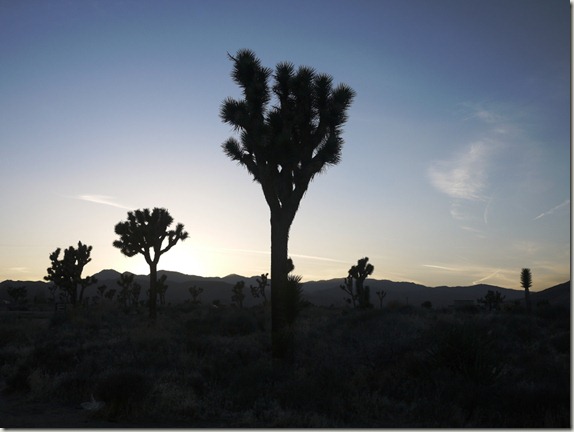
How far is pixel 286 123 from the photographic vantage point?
1240 cm

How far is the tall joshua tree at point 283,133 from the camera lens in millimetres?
12242

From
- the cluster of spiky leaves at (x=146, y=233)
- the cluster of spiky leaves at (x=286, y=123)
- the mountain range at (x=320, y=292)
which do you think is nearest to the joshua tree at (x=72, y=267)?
the cluster of spiky leaves at (x=146, y=233)

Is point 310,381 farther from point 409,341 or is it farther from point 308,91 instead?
point 308,91

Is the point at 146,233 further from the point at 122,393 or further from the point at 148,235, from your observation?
the point at 122,393

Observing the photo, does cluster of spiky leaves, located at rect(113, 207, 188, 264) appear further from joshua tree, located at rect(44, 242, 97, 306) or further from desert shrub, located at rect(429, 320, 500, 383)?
desert shrub, located at rect(429, 320, 500, 383)

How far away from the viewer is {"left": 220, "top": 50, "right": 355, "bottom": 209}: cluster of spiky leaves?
40.3ft

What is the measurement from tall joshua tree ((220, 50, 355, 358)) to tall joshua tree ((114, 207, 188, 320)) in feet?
53.1

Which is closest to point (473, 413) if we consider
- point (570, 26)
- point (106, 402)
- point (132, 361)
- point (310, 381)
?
point (310, 381)

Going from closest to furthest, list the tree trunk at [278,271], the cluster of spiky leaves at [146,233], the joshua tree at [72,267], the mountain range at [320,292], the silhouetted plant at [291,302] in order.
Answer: the tree trunk at [278,271] → the silhouetted plant at [291,302] → the cluster of spiky leaves at [146,233] → the joshua tree at [72,267] → the mountain range at [320,292]

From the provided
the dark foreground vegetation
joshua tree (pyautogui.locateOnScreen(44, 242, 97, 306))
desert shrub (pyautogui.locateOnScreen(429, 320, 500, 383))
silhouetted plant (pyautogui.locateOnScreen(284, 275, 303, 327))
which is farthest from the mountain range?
desert shrub (pyautogui.locateOnScreen(429, 320, 500, 383))

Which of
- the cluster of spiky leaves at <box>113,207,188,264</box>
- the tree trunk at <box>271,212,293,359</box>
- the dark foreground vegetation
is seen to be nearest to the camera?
the dark foreground vegetation

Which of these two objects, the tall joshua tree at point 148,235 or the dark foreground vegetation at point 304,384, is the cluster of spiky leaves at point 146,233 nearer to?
the tall joshua tree at point 148,235

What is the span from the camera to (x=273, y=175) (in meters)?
12.4

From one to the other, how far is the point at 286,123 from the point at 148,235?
17267mm
